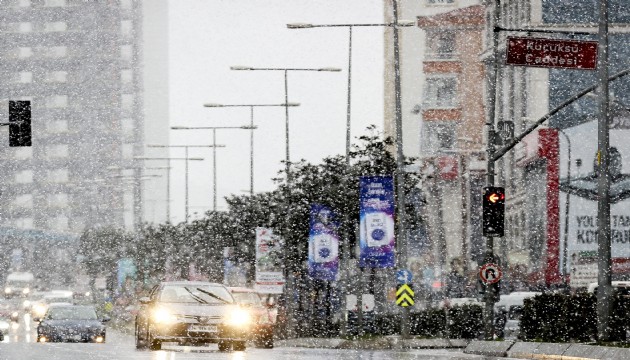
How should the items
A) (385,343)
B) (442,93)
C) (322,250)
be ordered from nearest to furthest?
(385,343)
(322,250)
(442,93)

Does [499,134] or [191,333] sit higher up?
[499,134]

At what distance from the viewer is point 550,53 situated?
2836 cm

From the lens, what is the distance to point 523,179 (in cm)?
7962

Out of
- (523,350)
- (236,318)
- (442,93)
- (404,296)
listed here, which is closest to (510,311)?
(404,296)

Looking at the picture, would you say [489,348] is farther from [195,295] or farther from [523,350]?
[195,295]

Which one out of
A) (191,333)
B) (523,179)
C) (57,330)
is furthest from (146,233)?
(191,333)

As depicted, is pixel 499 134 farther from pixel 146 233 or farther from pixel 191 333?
pixel 146 233

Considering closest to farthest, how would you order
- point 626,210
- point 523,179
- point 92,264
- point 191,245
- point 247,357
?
point 247,357 < point 626,210 < point 523,179 < point 191,245 < point 92,264

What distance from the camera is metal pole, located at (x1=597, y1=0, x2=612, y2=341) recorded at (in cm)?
2933

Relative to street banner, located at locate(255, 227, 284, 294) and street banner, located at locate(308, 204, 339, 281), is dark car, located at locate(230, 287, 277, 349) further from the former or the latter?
street banner, located at locate(255, 227, 284, 294)

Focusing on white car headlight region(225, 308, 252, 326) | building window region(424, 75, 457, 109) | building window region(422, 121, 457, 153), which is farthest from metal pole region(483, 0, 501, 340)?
building window region(424, 75, 457, 109)

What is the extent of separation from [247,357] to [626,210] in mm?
47419

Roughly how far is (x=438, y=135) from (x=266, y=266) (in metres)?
50.5

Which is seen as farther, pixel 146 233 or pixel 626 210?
pixel 146 233
